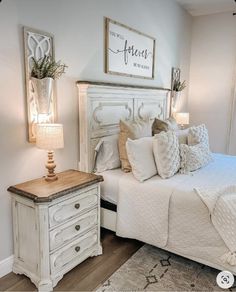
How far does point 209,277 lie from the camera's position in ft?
6.41

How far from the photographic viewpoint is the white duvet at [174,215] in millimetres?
1862

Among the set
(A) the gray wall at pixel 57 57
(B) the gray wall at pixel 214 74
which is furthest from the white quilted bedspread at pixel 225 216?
(B) the gray wall at pixel 214 74

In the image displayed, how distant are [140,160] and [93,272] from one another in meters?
0.97

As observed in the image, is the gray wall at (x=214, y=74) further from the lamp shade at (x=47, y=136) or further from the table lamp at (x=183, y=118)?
the lamp shade at (x=47, y=136)

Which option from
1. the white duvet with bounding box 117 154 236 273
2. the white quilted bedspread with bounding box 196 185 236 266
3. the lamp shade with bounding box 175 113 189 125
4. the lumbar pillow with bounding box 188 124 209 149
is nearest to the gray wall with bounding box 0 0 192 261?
the white duvet with bounding box 117 154 236 273

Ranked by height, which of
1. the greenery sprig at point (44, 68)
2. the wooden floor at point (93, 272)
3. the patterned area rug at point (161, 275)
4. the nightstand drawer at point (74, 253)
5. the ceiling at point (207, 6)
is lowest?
the wooden floor at point (93, 272)

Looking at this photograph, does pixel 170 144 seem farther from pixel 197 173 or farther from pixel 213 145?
pixel 213 145

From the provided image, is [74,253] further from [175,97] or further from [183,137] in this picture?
[175,97]

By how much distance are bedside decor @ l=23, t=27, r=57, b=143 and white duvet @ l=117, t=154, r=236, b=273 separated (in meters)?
0.88

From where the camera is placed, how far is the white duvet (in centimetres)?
186

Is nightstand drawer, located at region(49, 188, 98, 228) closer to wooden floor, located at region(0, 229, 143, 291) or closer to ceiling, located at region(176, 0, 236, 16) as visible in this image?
wooden floor, located at region(0, 229, 143, 291)

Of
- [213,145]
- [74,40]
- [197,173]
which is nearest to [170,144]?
[197,173]

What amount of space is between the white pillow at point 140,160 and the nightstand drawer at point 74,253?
24.4 inches

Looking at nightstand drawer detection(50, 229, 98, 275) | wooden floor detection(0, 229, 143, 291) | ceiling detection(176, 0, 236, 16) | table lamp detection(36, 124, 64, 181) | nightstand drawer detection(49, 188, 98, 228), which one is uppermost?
ceiling detection(176, 0, 236, 16)
